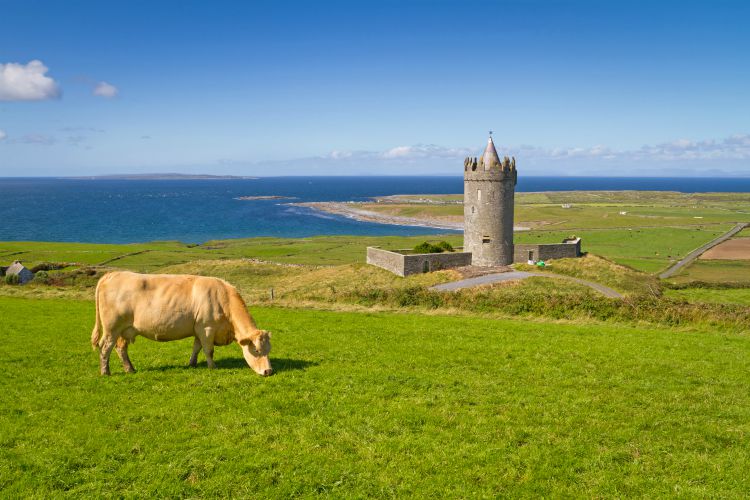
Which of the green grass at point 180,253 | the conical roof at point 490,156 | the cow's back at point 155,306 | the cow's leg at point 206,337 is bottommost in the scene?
the green grass at point 180,253

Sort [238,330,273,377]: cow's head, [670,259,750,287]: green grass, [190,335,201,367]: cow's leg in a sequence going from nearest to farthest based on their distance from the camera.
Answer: [238,330,273,377]: cow's head, [190,335,201,367]: cow's leg, [670,259,750,287]: green grass

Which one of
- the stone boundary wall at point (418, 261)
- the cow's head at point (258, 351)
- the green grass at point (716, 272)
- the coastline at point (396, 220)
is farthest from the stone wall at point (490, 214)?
the coastline at point (396, 220)

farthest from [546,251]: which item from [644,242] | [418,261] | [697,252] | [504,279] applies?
[644,242]

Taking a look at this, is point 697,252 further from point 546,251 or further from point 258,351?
point 258,351

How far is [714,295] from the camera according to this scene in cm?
4550

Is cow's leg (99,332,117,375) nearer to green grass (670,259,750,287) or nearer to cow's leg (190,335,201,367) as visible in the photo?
cow's leg (190,335,201,367)

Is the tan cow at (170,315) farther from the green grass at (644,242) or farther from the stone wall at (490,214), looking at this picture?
the green grass at (644,242)

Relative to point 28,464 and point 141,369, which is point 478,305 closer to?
point 141,369

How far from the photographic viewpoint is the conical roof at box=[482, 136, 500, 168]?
48.5 meters

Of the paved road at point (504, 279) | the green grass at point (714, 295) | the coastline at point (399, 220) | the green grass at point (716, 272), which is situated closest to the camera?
the paved road at point (504, 279)

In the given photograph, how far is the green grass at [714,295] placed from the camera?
42.8 metres

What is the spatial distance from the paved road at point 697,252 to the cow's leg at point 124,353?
194 feet

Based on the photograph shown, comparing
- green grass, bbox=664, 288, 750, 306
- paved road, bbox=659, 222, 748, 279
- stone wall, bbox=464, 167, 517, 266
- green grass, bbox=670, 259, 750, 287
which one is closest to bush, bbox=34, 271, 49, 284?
stone wall, bbox=464, 167, 517, 266

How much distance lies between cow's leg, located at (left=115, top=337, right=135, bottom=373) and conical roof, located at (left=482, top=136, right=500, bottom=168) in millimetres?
39975
